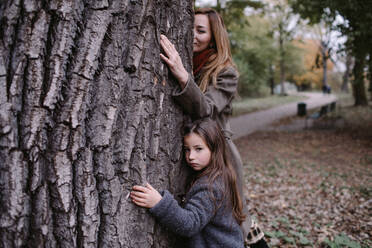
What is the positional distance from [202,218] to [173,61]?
951 millimetres

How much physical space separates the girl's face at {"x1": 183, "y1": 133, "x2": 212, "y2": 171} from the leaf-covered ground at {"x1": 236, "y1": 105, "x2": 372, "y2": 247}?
1.95 metres

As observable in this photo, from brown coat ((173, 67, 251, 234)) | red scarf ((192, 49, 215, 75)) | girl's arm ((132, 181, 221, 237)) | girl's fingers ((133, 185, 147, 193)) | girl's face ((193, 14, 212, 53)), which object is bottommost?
girl's arm ((132, 181, 221, 237))

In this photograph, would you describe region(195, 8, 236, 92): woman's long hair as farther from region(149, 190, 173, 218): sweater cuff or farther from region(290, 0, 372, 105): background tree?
region(290, 0, 372, 105): background tree

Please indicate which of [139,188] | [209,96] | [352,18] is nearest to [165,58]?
[209,96]

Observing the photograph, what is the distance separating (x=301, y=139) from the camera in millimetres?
10008

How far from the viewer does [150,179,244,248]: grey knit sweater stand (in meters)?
1.62

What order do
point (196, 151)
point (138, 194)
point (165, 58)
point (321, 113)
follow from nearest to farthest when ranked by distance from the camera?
point (138, 194) → point (165, 58) → point (196, 151) → point (321, 113)

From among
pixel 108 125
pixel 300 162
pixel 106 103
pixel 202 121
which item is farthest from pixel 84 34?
pixel 300 162

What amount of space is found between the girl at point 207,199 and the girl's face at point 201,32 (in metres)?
0.74

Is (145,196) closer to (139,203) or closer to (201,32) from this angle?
(139,203)

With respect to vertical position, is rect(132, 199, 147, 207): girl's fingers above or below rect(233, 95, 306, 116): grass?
above

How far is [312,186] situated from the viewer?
18.3 ft

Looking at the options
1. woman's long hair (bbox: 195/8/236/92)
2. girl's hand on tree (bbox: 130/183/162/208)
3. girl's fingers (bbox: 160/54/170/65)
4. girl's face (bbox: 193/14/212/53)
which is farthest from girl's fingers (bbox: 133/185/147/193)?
girl's face (bbox: 193/14/212/53)

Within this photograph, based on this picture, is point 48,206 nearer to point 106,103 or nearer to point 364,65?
point 106,103
